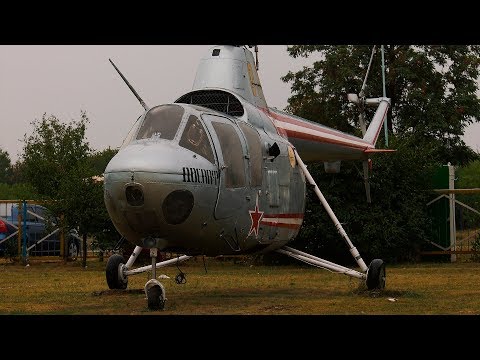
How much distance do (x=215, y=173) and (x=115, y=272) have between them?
318cm

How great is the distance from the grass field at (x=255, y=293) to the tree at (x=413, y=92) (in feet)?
57.9

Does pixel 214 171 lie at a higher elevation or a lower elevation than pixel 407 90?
lower

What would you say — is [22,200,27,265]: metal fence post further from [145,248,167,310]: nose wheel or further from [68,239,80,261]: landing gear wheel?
[145,248,167,310]: nose wheel

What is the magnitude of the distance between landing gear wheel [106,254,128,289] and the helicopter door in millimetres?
2614

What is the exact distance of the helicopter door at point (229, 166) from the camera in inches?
440

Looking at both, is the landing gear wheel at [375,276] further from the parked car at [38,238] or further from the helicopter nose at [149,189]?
the parked car at [38,238]

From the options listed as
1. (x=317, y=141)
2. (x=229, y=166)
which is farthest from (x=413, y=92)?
(x=229, y=166)

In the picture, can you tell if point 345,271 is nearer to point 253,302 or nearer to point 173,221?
point 253,302

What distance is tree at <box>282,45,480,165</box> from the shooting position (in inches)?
1478

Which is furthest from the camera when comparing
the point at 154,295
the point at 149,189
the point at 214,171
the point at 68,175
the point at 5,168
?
the point at 5,168

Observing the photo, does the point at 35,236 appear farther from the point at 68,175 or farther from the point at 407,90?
the point at 407,90

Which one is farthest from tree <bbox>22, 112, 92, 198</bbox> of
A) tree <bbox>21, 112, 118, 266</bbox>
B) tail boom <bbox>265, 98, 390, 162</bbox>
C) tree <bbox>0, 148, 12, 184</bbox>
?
tree <bbox>0, 148, 12, 184</bbox>

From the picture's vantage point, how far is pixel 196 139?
10.8 m

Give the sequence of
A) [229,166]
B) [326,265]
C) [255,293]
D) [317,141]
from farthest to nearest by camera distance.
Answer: [317,141], [255,293], [326,265], [229,166]
